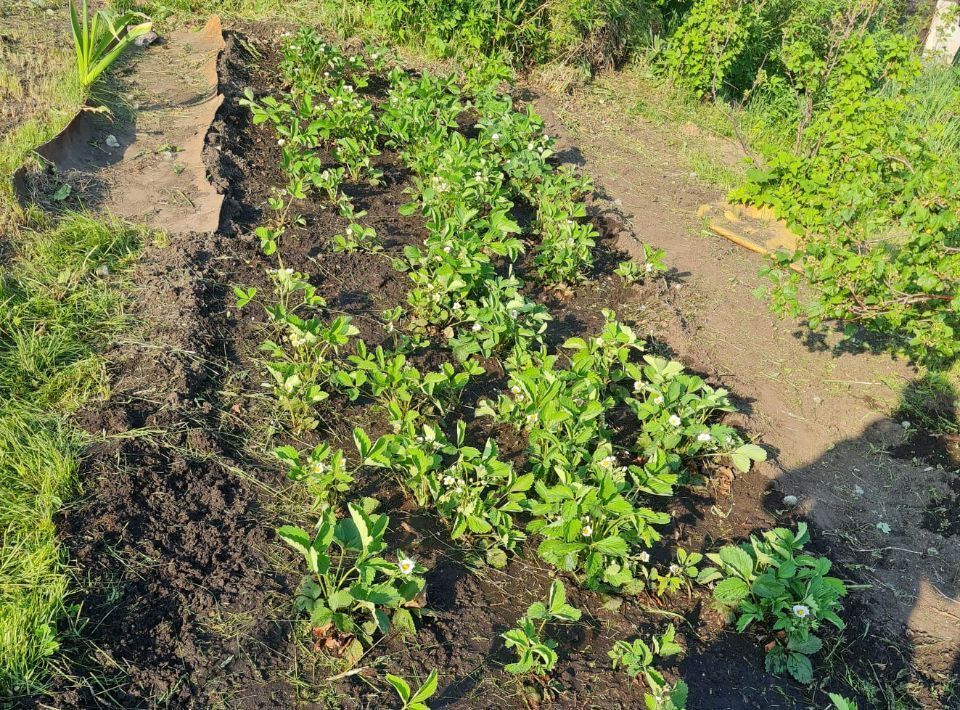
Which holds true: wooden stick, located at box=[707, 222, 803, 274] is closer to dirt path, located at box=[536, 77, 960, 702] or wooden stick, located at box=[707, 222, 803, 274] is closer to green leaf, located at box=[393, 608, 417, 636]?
dirt path, located at box=[536, 77, 960, 702]

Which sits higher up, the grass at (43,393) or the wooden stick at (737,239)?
the wooden stick at (737,239)

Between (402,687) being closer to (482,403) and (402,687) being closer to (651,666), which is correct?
(651,666)

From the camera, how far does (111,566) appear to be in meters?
2.42

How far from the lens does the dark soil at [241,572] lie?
7.52 ft

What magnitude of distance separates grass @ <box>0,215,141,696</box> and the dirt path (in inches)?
115

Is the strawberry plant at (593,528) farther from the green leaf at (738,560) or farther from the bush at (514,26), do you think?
the bush at (514,26)

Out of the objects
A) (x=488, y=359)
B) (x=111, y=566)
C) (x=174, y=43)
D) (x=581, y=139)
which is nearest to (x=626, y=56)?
(x=581, y=139)

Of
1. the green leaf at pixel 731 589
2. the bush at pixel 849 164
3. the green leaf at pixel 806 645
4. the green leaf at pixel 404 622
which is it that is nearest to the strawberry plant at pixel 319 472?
the green leaf at pixel 404 622

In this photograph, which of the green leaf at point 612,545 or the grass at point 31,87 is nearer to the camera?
the green leaf at point 612,545

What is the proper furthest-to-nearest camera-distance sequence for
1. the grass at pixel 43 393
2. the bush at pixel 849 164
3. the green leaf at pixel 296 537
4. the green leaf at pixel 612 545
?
1. the bush at pixel 849 164
2. the green leaf at pixel 612 545
3. the green leaf at pixel 296 537
4. the grass at pixel 43 393

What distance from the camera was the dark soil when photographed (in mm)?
2291

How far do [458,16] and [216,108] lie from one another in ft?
8.18

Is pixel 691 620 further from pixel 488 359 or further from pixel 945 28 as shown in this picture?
pixel 945 28

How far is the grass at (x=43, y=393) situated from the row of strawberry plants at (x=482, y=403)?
701 millimetres
